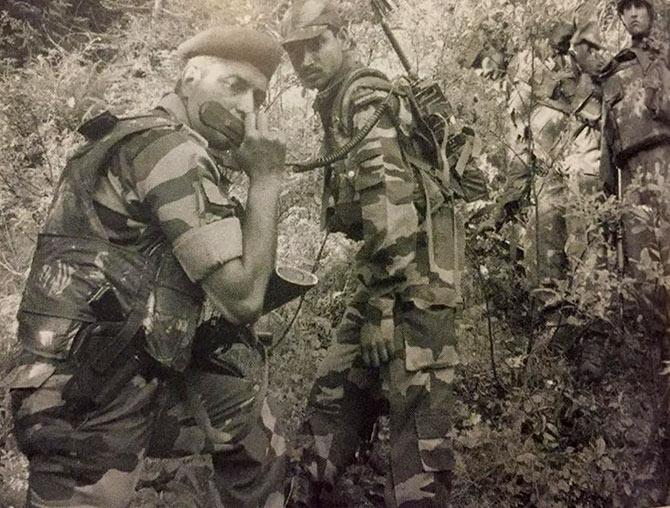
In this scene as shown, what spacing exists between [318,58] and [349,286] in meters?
0.78

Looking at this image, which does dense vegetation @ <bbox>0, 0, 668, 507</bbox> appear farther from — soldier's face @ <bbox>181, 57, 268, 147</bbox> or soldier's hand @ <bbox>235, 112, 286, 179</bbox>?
soldier's hand @ <bbox>235, 112, 286, 179</bbox>

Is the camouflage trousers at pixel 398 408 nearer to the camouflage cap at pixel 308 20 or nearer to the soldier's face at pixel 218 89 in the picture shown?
the soldier's face at pixel 218 89

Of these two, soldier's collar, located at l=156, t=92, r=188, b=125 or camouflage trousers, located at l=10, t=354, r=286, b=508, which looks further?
soldier's collar, located at l=156, t=92, r=188, b=125

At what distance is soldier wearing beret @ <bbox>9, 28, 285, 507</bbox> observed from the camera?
4.63 ft

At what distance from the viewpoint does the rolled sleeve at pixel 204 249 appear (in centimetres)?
143

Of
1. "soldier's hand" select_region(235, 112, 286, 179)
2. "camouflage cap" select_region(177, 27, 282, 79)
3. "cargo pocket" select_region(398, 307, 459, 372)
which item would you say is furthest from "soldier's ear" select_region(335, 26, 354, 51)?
"cargo pocket" select_region(398, 307, 459, 372)

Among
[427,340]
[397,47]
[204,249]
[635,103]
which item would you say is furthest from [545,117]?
[204,249]

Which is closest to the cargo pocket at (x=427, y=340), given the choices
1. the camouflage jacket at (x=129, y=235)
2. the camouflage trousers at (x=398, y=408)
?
the camouflage trousers at (x=398, y=408)

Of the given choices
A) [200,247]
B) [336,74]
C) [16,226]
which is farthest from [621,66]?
[16,226]

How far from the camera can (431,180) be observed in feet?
6.90

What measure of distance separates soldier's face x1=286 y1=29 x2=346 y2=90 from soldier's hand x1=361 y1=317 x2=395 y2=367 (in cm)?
84

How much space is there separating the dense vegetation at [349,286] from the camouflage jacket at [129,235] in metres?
0.65

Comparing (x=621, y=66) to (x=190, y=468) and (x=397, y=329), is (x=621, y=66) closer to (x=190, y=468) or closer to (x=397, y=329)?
(x=397, y=329)

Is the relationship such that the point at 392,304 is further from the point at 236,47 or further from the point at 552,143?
the point at 552,143
